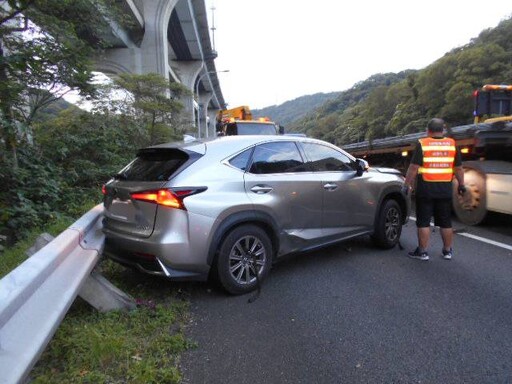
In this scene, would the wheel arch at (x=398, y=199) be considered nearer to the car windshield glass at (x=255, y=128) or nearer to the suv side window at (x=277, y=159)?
the suv side window at (x=277, y=159)

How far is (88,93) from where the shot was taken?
8375 millimetres

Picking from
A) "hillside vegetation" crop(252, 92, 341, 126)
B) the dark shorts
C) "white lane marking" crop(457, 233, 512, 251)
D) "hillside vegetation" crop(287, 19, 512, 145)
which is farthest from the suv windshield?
"hillside vegetation" crop(252, 92, 341, 126)

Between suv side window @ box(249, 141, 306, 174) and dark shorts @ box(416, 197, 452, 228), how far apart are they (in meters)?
1.86

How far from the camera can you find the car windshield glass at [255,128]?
15.8 m

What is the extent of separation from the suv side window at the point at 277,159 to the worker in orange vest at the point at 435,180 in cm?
174

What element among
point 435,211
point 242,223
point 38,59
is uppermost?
point 38,59

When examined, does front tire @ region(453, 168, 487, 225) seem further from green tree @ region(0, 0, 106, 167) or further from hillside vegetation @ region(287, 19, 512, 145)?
hillside vegetation @ region(287, 19, 512, 145)

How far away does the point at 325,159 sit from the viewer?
200 inches

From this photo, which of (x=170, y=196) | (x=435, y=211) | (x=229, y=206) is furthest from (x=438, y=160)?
(x=170, y=196)

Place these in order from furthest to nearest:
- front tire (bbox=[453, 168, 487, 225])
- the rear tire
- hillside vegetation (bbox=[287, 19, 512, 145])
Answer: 1. hillside vegetation (bbox=[287, 19, 512, 145])
2. front tire (bbox=[453, 168, 487, 225])
3. the rear tire

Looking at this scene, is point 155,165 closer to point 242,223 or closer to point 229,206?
point 229,206

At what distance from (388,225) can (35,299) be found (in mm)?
4721

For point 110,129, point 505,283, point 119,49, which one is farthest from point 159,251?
point 119,49

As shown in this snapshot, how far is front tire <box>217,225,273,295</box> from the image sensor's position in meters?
3.92
